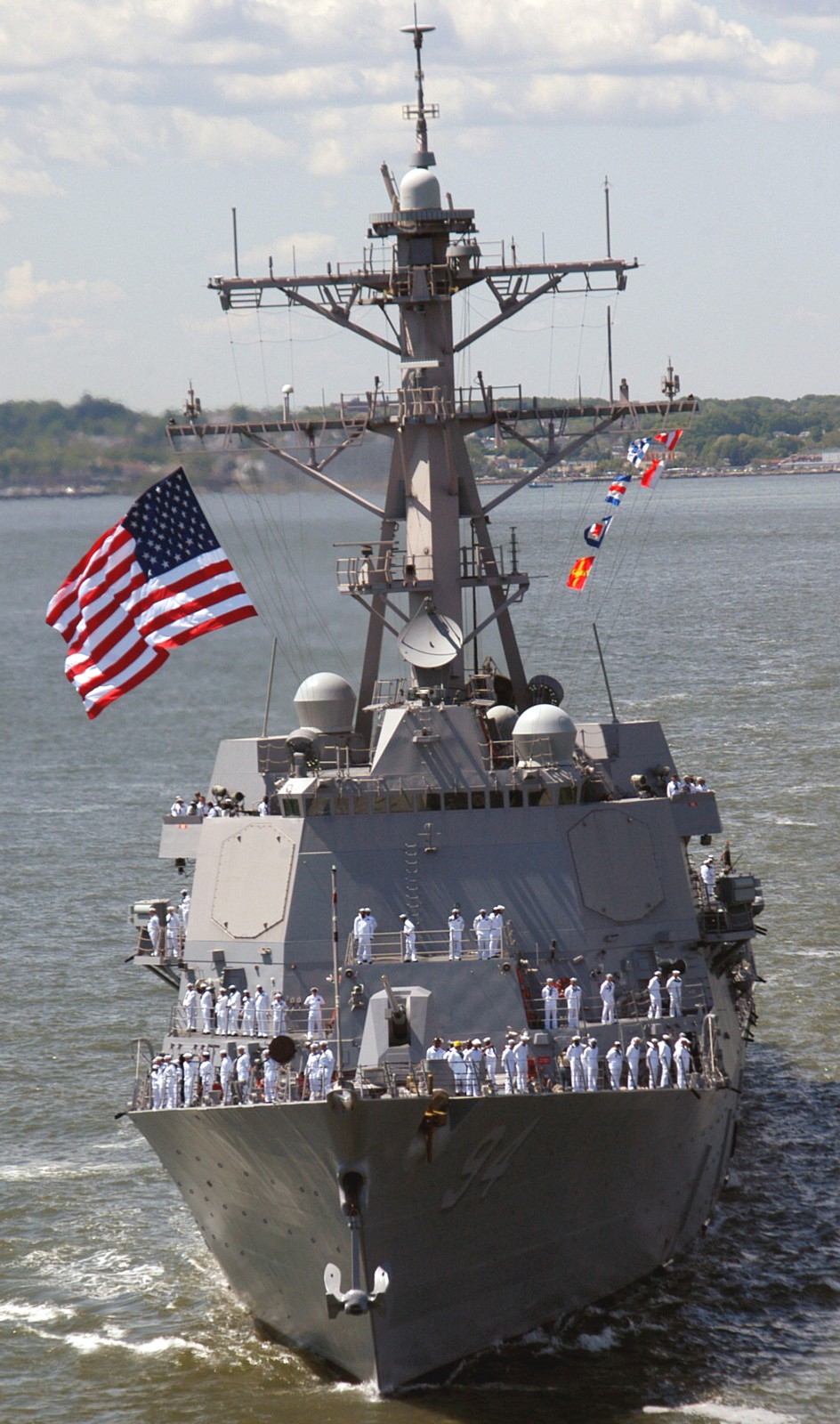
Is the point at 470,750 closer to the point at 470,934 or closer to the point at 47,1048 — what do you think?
the point at 470,934

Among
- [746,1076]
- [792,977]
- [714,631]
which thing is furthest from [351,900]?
[714,631]

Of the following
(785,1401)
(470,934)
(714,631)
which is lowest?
(785,1401)

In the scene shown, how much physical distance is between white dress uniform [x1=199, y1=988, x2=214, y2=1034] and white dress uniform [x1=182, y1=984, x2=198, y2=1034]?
0.26 metres

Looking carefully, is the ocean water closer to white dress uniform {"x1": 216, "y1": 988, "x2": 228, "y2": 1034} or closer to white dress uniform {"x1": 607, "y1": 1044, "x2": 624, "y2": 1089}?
white dress uniform {"x1": 607, "y1": 1044, "x2": 624, "y2": 1089}

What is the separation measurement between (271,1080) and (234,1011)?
6.56 feet

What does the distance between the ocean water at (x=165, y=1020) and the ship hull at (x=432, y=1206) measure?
0.59 metres

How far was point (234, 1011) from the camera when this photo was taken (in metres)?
23.4

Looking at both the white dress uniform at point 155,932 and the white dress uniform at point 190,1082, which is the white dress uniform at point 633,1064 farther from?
the white dress uniform at point 155,932

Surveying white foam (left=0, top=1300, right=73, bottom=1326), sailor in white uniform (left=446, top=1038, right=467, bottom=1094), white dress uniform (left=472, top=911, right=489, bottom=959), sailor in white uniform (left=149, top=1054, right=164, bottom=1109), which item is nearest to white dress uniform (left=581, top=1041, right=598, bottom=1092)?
sailor in white uniform (left=446, top=1038, right=467, bottom=1094)

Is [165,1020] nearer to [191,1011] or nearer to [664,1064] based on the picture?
[191,1011]

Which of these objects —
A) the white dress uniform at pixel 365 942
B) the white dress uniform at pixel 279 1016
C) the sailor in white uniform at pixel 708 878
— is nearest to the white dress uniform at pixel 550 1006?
the white dress uniform at pixel 365 942

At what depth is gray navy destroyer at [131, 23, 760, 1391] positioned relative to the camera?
20.6m

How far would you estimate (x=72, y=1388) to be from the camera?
73.0 feet

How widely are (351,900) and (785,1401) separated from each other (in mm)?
7506
